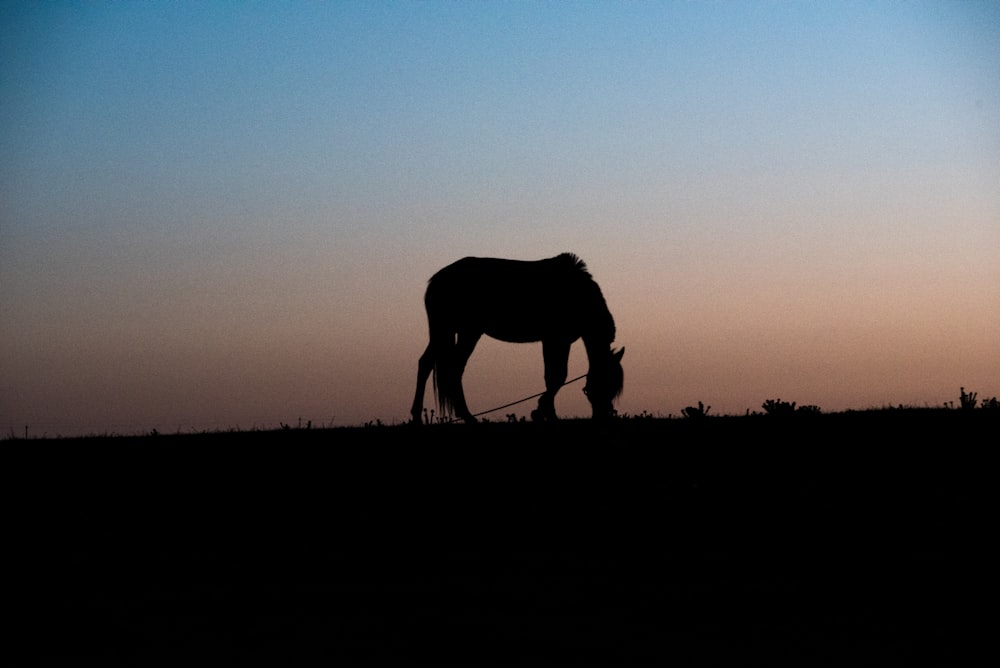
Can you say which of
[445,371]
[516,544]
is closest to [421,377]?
[445,371]

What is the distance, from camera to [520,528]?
9320mm

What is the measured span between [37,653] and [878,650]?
4615mm

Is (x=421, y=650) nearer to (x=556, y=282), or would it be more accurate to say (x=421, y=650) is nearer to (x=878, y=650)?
(x=878, y=650)

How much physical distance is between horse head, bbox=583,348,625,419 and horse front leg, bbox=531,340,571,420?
469 mm

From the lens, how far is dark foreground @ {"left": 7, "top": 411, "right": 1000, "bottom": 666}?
21.3 ft

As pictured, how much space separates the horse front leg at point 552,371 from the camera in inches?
647

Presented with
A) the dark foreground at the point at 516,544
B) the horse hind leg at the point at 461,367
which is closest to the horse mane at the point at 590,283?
the horse hind leg at the point at 461,367

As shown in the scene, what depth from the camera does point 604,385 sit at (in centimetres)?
1678

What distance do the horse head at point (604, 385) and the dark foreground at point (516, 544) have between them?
2.46 m

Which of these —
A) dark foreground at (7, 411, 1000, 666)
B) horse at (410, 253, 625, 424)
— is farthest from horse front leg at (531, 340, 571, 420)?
dark foreground at (7, 411, 1000, 666)

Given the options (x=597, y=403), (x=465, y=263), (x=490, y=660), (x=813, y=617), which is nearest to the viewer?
(x=490, y=660)

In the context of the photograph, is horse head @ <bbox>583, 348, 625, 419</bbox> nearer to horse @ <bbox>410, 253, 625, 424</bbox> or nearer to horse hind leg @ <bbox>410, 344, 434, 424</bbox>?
horse @ <bbox>410, 253, 625, 424</bbox>

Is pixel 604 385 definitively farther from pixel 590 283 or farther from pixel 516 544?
pixel 516 544

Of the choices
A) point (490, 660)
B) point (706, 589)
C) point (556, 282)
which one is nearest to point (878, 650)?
point (706, 589)
